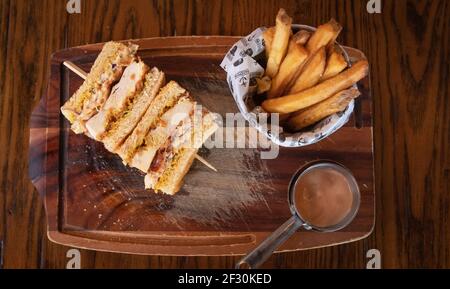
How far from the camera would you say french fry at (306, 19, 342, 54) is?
4.78ft

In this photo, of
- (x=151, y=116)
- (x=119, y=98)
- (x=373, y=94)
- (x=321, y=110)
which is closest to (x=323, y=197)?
(x=321, y=110)

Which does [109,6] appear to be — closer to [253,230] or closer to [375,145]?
[253,230]

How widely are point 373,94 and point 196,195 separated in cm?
87

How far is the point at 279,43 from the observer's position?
4.88 ft

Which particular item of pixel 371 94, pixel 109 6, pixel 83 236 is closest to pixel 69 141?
pixel 83 236

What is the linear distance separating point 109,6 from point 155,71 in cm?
44

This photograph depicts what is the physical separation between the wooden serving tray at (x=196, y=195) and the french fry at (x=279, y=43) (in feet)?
1.26

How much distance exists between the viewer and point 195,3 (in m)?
2.04

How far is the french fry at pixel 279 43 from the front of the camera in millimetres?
1439

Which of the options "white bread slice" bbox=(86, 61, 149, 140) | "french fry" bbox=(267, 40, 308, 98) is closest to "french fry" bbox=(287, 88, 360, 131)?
"french fry" bbox=(267, 40, 308, 98)

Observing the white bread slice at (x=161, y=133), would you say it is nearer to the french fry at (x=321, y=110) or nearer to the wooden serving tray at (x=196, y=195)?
the wooden serving tray at (x=196, y=195)

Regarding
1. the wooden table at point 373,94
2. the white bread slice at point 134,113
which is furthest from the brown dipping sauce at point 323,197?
the white bread slice at point 134,113

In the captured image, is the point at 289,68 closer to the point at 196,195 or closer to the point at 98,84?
the point at 196,195

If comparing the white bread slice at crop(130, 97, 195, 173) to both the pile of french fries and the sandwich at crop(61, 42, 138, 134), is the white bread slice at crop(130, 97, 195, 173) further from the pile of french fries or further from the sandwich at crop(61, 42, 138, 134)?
the pile of french fries
